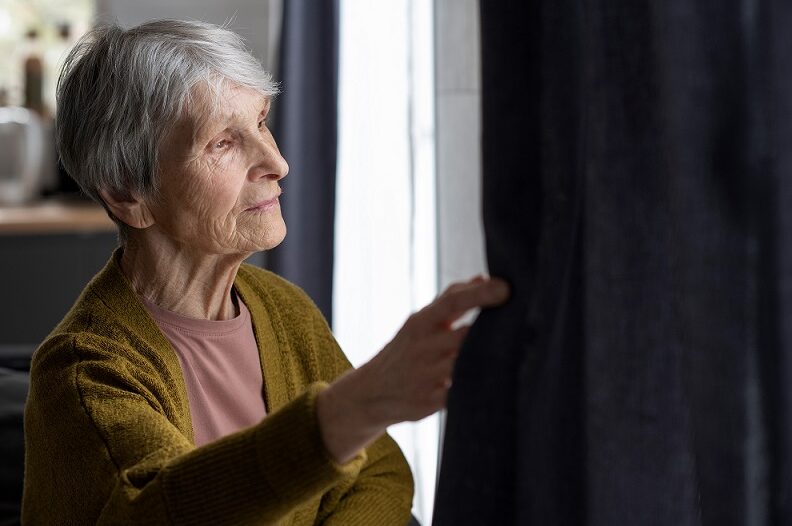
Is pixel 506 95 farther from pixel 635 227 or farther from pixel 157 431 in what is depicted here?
pixel 157 431

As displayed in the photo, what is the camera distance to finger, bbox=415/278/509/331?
730mm

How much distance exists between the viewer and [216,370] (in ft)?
4.21

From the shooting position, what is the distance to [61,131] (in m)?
1.24

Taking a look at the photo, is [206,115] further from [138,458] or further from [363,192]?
[363,192]

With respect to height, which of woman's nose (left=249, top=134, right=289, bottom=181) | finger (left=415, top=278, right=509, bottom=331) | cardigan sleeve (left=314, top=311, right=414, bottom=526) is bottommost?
cardigan sleeve (left=314, top=311, right=414, bottom=526)

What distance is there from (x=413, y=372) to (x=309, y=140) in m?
2.00

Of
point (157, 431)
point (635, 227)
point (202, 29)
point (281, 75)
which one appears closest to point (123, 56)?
point (202, 29)

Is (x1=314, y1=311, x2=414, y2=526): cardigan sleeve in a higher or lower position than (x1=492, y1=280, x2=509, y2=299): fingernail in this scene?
lower

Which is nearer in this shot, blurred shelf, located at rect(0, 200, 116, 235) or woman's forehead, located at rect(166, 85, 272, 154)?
woman's forehead, located at rect(166, 85, 272, 154)

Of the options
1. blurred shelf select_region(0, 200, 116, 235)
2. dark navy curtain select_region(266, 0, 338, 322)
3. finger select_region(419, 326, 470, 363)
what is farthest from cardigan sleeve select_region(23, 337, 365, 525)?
blurred shelf select_region(0, 200, 116, 235)

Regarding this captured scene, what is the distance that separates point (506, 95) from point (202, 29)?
2.11ft

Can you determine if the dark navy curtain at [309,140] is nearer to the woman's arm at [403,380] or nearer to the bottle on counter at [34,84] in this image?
the woman's arm at [403,380]

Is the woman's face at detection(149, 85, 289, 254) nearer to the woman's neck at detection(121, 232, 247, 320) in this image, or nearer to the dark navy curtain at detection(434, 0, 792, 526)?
the woman's neck at detection(121, 232, 247, 320)

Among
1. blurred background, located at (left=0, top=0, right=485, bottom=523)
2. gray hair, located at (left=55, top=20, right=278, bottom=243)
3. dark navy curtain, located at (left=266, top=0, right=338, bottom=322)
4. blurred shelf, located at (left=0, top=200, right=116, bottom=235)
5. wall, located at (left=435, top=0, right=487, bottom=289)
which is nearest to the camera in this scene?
gray hair, located at (left=55, top=20, right=278, bottom=243)
